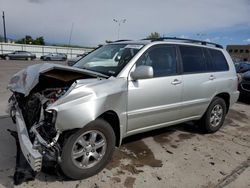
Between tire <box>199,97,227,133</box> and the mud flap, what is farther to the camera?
tire <box>199,97,227,133</box>

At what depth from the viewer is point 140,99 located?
12.3 ft

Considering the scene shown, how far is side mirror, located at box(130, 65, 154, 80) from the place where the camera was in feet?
11.7

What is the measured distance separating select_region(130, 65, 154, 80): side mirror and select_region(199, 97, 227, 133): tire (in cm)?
208

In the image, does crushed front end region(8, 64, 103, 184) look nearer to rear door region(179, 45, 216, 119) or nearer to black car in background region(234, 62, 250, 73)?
rear door region(179, 45, 216, 119)

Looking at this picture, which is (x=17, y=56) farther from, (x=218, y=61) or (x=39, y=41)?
(x=218, y=61)

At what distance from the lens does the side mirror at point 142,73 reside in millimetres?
3564

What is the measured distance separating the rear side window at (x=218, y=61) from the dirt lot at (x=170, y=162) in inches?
52.9

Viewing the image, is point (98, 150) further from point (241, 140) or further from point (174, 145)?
point (241, 140)

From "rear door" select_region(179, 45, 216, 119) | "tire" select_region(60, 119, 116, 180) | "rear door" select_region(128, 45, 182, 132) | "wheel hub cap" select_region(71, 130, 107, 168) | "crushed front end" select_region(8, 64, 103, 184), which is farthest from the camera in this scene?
"rear door" select_region(179, 45, 216, 119)

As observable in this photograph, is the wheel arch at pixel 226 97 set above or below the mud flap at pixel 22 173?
above

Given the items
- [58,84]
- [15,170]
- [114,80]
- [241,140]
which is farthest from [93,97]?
[241,140]

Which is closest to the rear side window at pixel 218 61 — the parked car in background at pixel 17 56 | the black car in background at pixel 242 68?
the black car in background at pixel 242 68

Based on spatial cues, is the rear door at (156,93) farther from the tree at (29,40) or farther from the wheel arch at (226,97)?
the tree at (29,40)

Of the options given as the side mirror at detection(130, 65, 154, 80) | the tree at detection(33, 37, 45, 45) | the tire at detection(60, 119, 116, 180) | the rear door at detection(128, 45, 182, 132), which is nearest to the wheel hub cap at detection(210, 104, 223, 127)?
the rear door at detection(128, 45, 182, 132)
